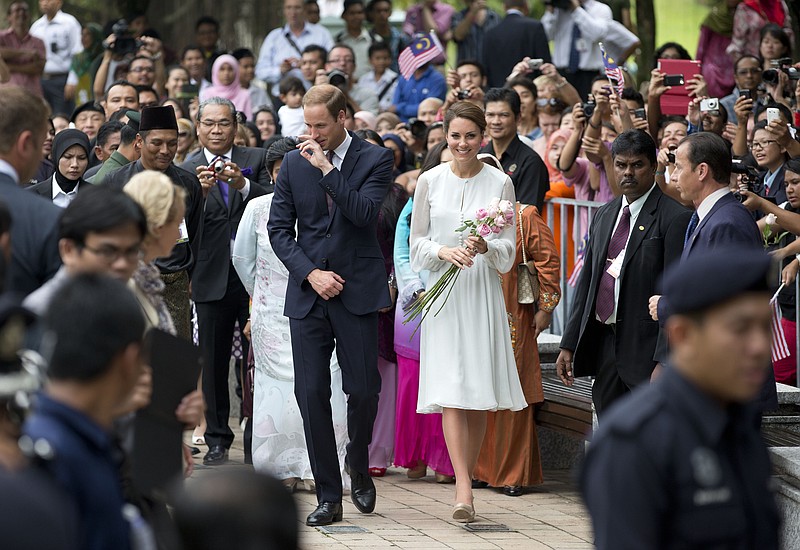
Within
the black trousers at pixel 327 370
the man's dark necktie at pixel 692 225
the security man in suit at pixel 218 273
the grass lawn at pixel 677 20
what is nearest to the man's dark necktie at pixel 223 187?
the security man in suit at pixel 218 273

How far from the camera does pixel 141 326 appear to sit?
3268 mm

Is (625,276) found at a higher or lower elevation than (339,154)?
lower

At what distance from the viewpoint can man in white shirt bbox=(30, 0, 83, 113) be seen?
55.4 ft

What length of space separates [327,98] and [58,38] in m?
9.81

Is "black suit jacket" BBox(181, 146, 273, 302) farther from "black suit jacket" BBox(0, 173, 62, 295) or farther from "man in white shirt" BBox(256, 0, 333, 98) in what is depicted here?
"man in white shirt" BBox(256, 0, 333, 98)

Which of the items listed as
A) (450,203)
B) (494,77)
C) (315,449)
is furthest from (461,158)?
(494,77)

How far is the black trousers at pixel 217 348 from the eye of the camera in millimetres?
10070

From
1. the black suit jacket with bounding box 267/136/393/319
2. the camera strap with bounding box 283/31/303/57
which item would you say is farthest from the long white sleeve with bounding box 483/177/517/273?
the camera strap with bounding box 283/31/303/57

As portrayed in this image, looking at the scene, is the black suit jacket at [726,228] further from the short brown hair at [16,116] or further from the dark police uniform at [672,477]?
the dark police uniform at [672,477]

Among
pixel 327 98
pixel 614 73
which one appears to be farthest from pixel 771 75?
pixel 327 98

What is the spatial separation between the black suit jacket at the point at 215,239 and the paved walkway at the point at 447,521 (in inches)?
50.2

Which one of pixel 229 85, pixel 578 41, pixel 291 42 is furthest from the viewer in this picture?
pixel 291 42

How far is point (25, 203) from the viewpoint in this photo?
473 centimetres

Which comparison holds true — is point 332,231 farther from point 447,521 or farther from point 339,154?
point 447,521
